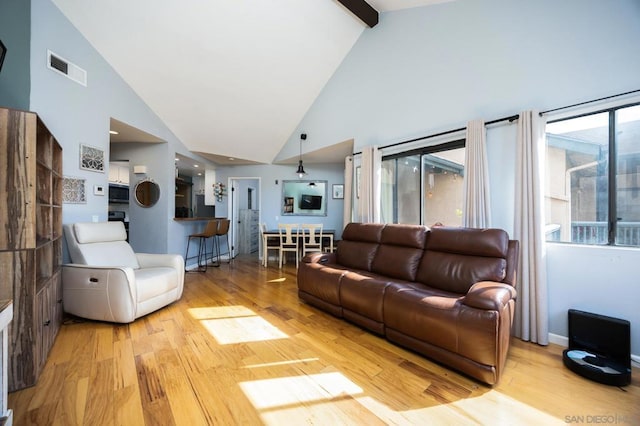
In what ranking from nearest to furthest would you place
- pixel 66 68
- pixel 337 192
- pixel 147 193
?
pixel 66 68 < pixel 147 193 < pixel 337 192

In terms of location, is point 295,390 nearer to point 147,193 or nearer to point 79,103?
point 79,103

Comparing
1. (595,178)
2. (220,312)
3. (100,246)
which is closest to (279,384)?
(220,312)

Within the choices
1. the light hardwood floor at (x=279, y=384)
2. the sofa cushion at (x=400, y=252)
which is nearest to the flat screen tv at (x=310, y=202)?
the sofa cushion at (x=400, y=252)

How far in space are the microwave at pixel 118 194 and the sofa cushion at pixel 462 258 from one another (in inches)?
252

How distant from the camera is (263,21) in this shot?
351cm

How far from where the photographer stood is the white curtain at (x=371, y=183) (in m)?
3.79

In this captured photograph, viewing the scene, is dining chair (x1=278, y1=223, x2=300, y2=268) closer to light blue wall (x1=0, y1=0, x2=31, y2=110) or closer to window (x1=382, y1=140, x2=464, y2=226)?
window (x1=382, y1=140, x2=464, y2=226)

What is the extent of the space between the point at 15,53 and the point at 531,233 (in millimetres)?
5113

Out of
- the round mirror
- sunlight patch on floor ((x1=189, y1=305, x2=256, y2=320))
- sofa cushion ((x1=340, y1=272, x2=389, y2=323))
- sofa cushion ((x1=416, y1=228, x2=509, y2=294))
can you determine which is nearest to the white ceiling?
the round mirror

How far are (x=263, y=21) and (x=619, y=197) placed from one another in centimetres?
442

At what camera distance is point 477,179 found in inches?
104

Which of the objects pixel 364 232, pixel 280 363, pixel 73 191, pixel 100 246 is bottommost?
pixel 280 363

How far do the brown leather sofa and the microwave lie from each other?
16.5ft

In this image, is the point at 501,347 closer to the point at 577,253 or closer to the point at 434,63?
the point at 577,253
